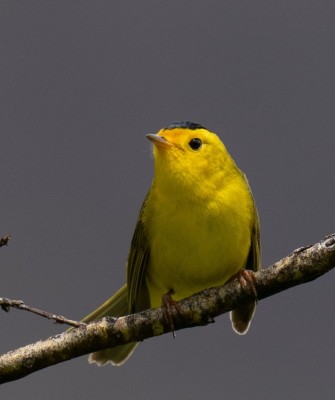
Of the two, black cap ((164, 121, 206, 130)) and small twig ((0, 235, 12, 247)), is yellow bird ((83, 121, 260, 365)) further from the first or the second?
small twig ((0, 235, 12, 247))

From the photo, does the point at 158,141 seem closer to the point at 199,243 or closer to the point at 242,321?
the point at 199,243

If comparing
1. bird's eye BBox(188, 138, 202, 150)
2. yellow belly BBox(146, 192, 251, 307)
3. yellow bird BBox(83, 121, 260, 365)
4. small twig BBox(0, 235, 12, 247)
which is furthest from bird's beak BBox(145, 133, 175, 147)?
small twig BBox(0, 235, 12, 247)

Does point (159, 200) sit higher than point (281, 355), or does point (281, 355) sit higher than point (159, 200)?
point (281, 355)

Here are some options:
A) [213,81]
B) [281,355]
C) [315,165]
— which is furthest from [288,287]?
[213,81]

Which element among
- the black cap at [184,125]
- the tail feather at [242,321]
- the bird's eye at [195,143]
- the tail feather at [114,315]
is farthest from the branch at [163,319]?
the black cap at [184,125]

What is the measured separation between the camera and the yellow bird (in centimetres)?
608

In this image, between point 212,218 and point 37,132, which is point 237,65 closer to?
point 37,132

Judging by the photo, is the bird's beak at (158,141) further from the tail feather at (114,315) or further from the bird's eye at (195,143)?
the tail feather at (114,315)

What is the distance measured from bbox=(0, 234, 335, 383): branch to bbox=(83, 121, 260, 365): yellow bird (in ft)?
2.22

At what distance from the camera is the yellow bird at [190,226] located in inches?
239

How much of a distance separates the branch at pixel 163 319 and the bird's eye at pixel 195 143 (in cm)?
122

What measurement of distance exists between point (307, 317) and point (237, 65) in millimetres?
25601

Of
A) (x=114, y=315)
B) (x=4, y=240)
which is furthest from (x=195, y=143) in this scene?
(x=4, y=240)

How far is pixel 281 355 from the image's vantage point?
93.7ft
